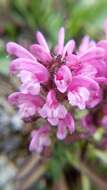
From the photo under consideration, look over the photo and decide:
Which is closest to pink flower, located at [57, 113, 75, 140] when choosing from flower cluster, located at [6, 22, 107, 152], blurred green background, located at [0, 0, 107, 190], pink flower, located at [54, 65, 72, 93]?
flower cluster, located at [6, 22, 107, 152]

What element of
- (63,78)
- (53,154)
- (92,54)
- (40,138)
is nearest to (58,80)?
(63,78)

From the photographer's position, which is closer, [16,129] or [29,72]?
[29,72]

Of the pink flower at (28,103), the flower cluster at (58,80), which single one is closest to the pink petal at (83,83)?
the flower cluster at (58,80)

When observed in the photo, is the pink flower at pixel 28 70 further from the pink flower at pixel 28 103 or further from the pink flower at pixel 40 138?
the pink flower at pixel 40 138

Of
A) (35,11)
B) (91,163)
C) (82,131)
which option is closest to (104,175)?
(91,163)

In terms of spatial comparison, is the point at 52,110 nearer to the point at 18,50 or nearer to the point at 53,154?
the point at 18,50

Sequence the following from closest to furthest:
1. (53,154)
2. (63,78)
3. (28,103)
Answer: (63,78) → (28,103) → (53,154)

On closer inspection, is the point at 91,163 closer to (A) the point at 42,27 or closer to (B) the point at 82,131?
(B) the point at 82,131
